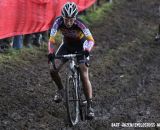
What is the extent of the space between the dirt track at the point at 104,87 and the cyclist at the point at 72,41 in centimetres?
71

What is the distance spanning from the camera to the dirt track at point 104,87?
896cm

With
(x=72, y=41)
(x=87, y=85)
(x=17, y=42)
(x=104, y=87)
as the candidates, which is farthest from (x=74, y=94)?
(x=17, y=42)

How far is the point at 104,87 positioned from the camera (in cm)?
1188

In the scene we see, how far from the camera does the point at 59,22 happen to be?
28.4 ft

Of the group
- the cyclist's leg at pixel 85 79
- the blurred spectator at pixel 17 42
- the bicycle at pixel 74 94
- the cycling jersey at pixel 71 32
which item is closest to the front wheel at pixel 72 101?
the bicycle at pixel 74 94

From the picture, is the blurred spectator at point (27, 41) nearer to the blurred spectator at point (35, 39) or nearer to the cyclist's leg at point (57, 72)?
the blurred spectator at point (35, 39)

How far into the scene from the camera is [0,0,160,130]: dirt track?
8961 mm

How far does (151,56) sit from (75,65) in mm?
7687

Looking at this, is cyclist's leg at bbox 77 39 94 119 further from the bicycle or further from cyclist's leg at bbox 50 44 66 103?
cyclist's leg at bbox 50 44 66 103

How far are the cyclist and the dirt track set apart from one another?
0.71 m

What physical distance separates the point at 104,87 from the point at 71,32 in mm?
3377

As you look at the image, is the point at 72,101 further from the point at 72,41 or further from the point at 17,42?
the point at 17,42

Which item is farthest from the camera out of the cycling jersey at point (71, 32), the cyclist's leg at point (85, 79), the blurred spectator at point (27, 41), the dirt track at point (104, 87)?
the blurred spectator at point (27, 41)

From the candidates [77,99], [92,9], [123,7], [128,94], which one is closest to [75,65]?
[77,99]
